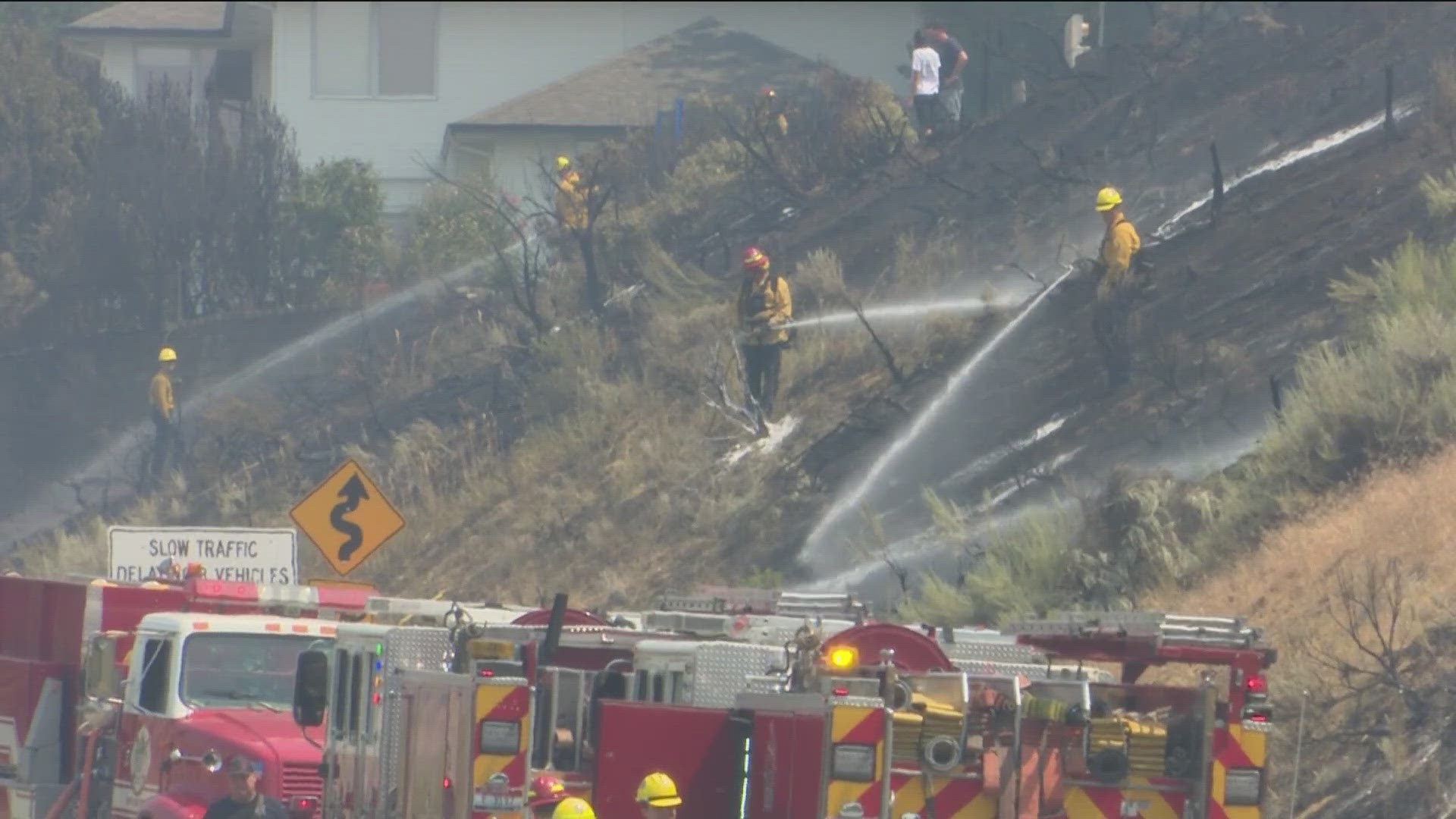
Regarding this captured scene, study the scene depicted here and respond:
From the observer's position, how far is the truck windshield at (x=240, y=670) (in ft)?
40.0

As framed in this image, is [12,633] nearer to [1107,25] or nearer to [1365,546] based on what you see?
[1365,546]

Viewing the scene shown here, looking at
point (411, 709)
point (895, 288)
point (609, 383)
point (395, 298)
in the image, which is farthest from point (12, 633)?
point (395, 298)

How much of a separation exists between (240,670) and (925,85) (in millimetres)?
21696

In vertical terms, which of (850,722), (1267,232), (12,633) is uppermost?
(1267,232)

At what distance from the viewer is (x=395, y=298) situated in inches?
1369

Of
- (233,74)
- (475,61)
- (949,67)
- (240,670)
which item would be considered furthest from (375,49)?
(240,670)

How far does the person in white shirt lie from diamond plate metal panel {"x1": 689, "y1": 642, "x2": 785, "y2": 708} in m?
23.3

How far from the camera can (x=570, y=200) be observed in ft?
102

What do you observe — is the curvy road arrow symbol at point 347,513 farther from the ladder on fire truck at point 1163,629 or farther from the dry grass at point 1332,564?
the ladder on fire truck at point 1163,629

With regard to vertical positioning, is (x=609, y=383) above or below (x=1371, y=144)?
below

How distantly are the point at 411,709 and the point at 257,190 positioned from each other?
86.8ft

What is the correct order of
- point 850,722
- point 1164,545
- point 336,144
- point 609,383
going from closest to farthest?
point 850,722 < point 1164,545 < point 609,383 < point 336,144

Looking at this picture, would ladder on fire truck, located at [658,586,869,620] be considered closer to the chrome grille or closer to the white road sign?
the chrome grille

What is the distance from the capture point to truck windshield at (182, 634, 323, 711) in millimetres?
12180
